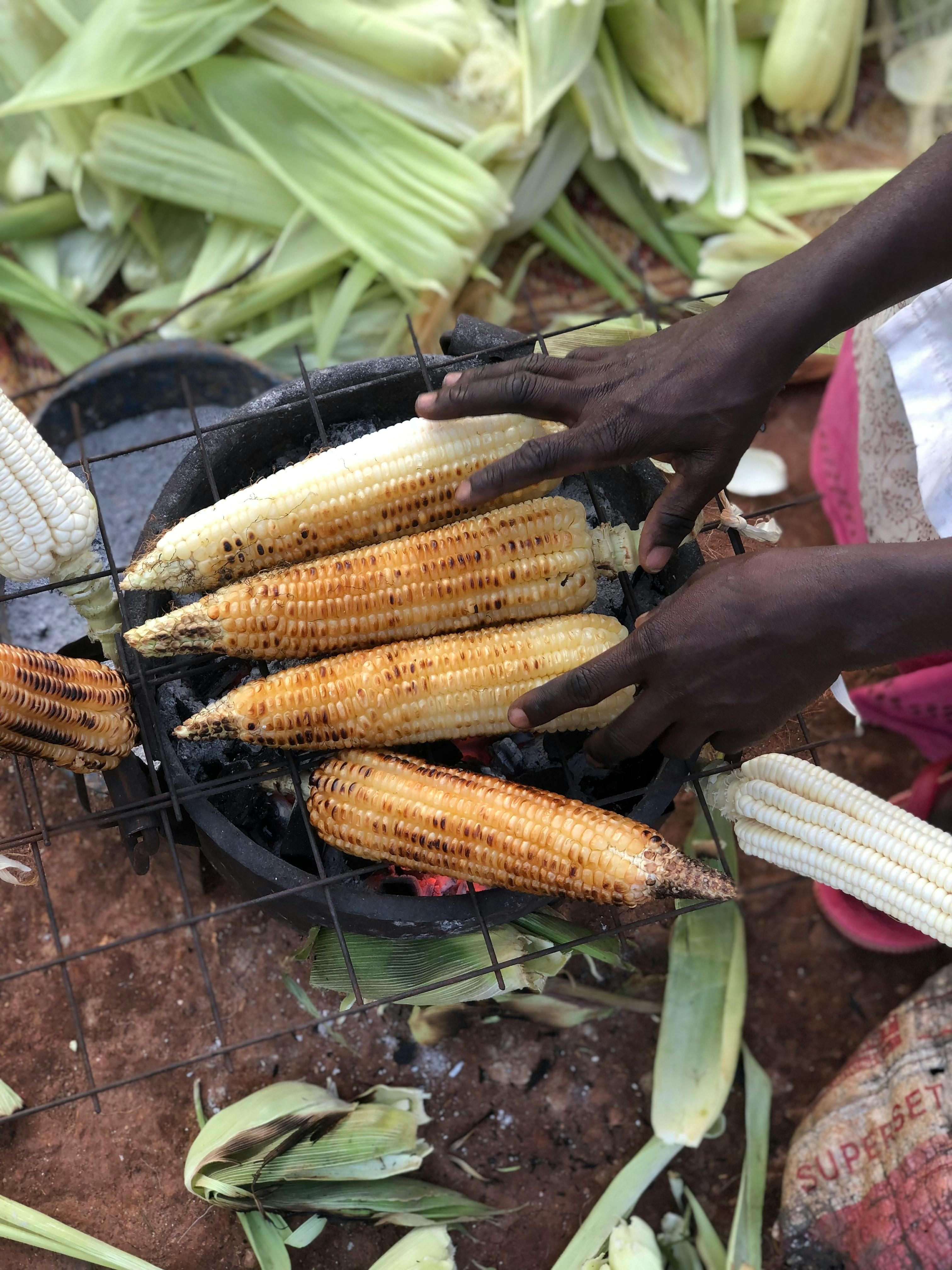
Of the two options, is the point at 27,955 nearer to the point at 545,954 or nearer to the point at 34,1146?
the point at 34,1146

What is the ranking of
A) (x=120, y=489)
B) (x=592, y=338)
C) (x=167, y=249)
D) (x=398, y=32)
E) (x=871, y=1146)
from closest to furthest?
(x=592, y=338), (x=871, y=1146), (x=120, y=489), (x=398, y=32), (x=167, y=249)

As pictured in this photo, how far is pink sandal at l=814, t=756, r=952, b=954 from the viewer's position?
127 inches

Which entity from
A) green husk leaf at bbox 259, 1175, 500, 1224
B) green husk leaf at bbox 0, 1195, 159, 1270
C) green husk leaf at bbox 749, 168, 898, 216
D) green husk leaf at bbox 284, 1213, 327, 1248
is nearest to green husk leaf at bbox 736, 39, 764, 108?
green husk leaf at bbox 749, 168, 898, 216

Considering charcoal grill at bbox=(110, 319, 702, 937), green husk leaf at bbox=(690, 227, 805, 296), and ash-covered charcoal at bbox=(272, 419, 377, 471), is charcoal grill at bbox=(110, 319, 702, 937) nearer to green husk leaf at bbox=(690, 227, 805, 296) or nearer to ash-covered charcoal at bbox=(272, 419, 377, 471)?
ash-covered charcoal at bbox=(272, 419, 377, 471)

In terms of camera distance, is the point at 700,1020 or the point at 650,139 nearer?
the point at 700,1020

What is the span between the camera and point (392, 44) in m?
3.75

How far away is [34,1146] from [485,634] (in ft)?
7.04

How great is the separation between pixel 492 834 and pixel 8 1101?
1.80 m

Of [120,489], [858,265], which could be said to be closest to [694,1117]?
[858,265]

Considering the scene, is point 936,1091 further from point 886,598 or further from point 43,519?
point 43,519

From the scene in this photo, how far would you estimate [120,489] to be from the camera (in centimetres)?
354

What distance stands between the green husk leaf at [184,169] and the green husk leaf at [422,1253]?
378cm

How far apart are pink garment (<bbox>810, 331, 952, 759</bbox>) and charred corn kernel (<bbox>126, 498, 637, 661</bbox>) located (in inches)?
62.9

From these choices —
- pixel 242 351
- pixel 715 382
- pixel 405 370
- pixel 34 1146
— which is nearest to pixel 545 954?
pixel 715 382
